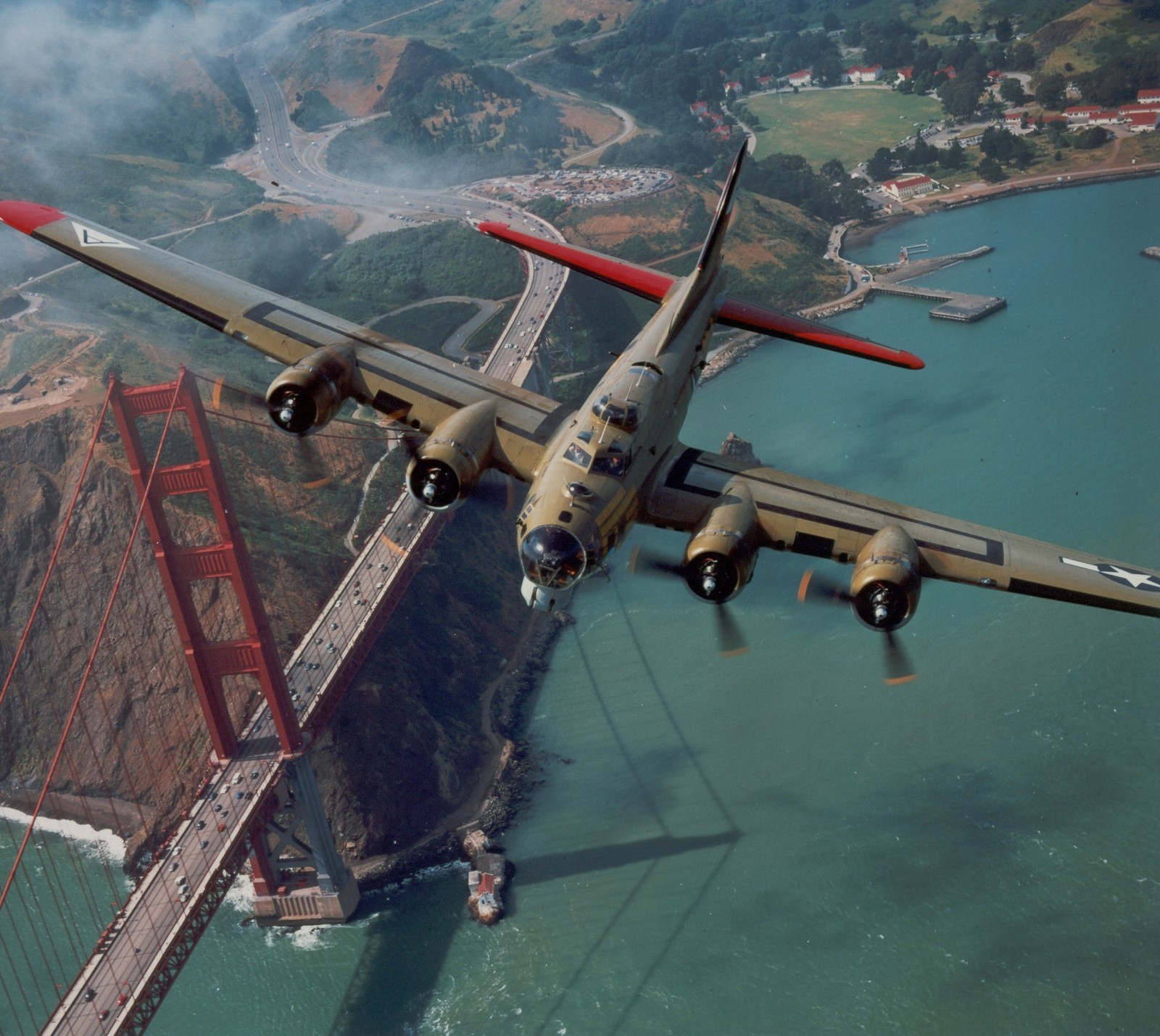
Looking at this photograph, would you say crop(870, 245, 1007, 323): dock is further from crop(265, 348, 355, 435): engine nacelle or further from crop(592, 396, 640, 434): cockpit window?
crop(265, 348, 355, 435): engine nacelle

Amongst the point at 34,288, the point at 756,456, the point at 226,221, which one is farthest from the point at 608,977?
the point at 226,221

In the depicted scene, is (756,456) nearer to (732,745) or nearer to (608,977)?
(732,745)

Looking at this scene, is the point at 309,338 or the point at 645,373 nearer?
the point at 645,373

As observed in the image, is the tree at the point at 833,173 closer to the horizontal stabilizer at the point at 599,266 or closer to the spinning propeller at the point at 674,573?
the horizontal stabilizer at the point at 599,266

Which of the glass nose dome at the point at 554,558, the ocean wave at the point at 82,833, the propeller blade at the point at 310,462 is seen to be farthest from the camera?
the ocean wave at the point at 82,833

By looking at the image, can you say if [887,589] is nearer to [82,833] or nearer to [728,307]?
[728,307]

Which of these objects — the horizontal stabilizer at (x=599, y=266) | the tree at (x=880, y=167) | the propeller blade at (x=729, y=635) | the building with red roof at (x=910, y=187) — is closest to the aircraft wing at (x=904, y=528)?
the propeller blade at (x=729, y=635)

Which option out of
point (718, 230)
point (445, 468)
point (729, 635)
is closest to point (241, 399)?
point (445, 468)
